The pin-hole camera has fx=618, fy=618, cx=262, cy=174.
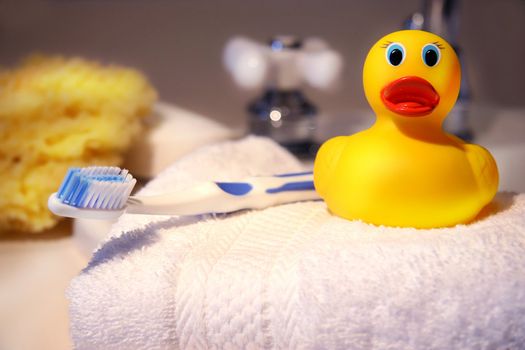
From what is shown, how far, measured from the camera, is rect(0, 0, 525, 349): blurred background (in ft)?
3.23

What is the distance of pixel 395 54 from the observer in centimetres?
43

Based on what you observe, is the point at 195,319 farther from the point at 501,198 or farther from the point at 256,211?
the point at 501,198

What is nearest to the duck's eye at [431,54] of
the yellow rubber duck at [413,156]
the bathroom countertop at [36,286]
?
the yellow rubber duck at [413,156]

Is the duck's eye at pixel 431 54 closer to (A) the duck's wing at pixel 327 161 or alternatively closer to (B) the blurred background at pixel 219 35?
(A) the duck's wing at pixel 327 161

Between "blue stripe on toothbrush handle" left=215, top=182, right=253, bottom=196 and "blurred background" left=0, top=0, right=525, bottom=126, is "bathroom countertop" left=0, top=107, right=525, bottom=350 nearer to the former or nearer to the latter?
"blue stripe on toothbrush handle" left=215, top=182, right=253, bottom=196

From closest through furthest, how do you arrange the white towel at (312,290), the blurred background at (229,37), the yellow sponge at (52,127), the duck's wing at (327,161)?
the white towel at (312,290), the duck's wing at (327,161), the yellow sponge at (52,127), the blurred background at (229,37)

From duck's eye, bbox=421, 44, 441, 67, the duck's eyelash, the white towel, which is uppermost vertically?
the duck's eyelash

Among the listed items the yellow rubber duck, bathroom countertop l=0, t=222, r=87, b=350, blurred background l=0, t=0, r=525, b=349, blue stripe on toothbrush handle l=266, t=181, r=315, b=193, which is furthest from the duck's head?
blurred background l=0, t=0, r=525, b=349

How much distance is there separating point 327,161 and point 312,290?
0.13 meters

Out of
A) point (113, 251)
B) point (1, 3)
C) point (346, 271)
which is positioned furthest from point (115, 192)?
point (1, 3)

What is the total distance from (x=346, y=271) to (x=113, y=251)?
0.53ft

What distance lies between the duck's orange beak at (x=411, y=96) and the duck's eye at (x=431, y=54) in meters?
0.02

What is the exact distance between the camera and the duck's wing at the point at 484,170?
438 millimetres

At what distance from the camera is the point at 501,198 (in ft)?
1.61
